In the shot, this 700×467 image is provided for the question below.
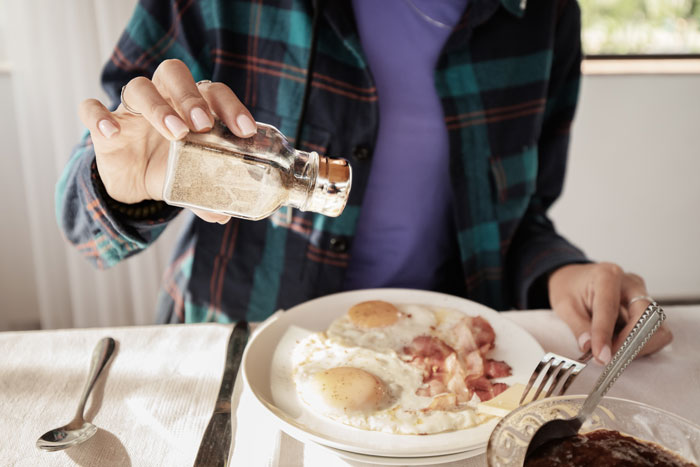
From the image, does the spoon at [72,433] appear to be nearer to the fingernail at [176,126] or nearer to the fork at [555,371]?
the fingernail at [176,126]

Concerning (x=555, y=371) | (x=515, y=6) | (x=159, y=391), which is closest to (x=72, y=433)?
(x=159, y=391)

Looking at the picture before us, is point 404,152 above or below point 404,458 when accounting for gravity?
above

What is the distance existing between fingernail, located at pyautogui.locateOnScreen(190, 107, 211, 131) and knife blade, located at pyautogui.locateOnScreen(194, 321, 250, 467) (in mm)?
353

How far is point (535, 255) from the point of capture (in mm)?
1200

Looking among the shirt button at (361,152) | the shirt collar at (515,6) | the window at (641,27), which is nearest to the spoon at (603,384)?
the shirt button at (361,152)

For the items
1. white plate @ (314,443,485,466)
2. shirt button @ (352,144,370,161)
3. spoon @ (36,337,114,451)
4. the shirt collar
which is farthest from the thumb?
spoon @ (36,337,114,451)

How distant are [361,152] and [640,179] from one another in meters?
2.12

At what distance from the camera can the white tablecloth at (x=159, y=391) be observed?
66cm

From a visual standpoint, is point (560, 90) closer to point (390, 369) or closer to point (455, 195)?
point (455, 195)

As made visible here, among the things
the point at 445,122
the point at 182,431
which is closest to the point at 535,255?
the point at 445,122

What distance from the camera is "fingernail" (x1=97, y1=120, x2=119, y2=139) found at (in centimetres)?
68

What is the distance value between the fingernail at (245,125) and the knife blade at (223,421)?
35cm

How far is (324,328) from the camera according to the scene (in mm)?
908

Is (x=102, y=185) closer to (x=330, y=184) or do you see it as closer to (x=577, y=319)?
(x=330, y=184)
